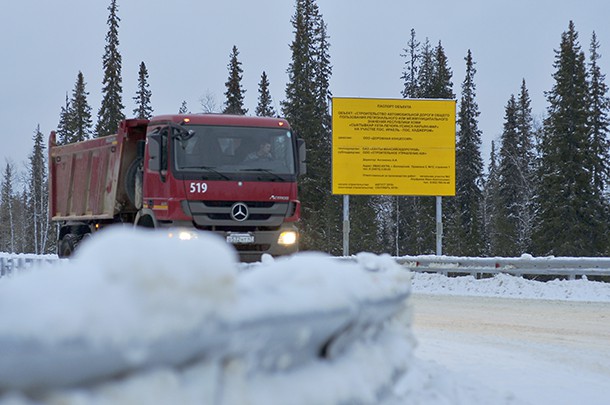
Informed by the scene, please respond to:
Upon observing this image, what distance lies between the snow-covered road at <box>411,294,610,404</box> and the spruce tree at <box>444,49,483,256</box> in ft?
158

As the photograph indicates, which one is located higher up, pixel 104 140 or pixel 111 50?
pixel 111 50

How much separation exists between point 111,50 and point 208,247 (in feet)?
224

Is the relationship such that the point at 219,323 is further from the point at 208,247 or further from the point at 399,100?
the point at 399,100

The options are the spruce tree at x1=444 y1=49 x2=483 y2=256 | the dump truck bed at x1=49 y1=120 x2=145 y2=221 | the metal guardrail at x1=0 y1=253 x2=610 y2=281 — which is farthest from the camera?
the spruce tree at x1=444 y1=49 x2=483 y2=256

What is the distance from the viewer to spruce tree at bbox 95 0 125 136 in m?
66.9

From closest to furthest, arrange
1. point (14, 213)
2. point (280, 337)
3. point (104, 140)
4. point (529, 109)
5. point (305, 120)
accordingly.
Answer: point (280, 337)
point (104, 140)
point (305, 120)
point (529, 109)
point (14, 213)

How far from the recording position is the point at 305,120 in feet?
202

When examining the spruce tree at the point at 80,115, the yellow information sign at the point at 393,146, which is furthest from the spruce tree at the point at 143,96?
the yellow information sign at the point at 393,146

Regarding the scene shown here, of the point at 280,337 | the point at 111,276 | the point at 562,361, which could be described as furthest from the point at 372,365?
the point at 562,361

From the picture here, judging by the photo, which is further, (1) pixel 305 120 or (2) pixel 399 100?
(1) pixel 305 120

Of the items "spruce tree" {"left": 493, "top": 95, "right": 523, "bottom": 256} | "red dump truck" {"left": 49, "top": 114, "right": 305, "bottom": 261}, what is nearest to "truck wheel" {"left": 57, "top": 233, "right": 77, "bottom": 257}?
"red dump truck" {"left": 49, "top": 114, "right": 305, "bottom": 261}

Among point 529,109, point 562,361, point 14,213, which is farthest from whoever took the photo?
point 14,213

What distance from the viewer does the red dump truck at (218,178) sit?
15.8 metres

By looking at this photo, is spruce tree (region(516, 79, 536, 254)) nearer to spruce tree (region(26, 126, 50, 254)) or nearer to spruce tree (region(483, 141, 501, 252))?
spruce tree (region(483, 141, 501, 252))
